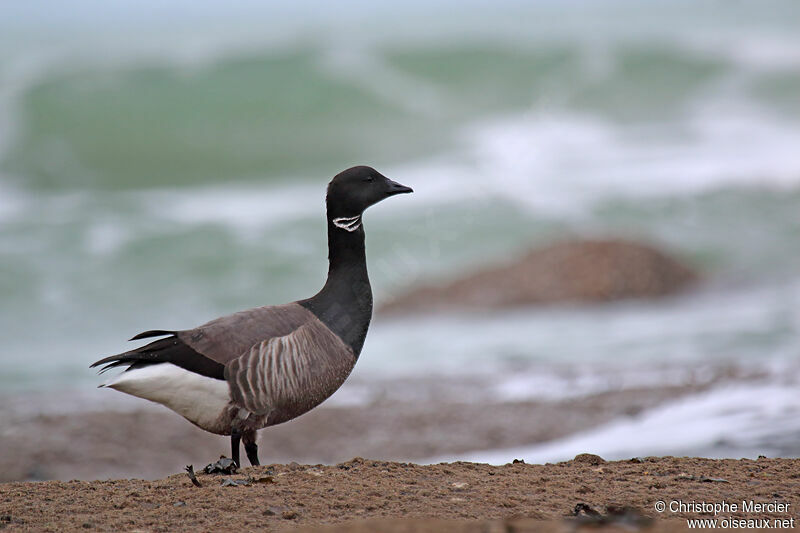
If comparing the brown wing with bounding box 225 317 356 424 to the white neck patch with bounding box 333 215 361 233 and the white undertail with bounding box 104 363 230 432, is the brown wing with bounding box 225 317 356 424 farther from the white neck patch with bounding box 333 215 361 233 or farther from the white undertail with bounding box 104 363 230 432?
the white neck patch with bounding box 333 215 361 233

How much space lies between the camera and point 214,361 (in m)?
5.32

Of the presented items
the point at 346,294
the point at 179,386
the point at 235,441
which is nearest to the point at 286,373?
the point at 235,441

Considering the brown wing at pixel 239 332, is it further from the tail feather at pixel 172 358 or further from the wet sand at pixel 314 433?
the wet sand at pixel 314 433

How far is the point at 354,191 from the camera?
5965 millimetres

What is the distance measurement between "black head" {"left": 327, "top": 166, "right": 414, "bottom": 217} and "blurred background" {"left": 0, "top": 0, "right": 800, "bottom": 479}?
2.99m

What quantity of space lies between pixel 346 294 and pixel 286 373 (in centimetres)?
76

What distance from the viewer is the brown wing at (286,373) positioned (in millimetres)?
5281

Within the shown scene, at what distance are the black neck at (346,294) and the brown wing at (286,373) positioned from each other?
0.58 ft

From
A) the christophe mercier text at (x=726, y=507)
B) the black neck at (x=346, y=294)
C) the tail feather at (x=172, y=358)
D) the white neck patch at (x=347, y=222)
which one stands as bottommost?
the christophe mercier text at (x=726, y=507)

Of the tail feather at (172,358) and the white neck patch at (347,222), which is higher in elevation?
the white neck patch at (347,222)

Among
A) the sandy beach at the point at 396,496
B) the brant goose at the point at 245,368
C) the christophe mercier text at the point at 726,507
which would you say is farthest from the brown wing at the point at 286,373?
the christophe mercier text at the point at 726,507

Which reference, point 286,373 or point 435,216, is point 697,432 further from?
point 435,216

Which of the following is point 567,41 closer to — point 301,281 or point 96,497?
point 301,281

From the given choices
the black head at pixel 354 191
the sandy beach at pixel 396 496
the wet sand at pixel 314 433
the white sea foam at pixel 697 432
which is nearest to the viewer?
the sandy beach at pixel 396 496
